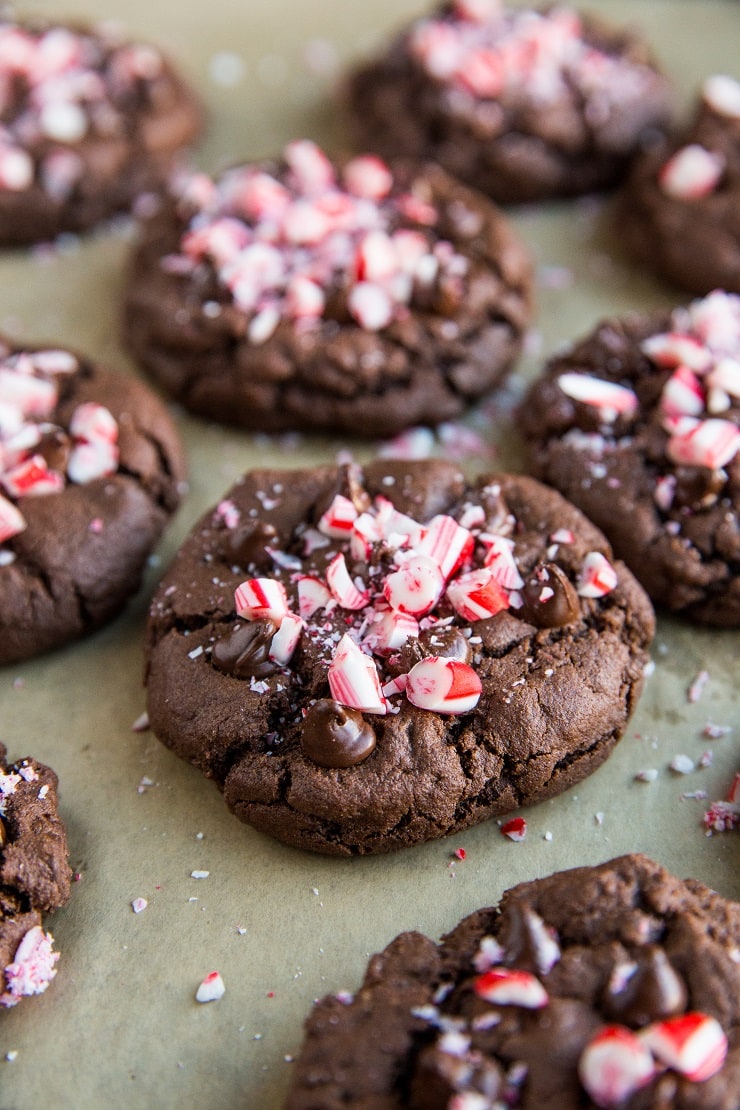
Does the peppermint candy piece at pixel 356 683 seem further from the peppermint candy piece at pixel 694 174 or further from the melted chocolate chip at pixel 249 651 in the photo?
the peppermint candy piece at pixel 694 174

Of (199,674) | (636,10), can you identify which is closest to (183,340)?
(199,674)

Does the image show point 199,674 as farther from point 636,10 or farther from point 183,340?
point 636,10

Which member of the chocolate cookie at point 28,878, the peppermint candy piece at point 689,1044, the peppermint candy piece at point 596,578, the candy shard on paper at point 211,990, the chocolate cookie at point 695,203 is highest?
the chocolate cookie at point 695,203

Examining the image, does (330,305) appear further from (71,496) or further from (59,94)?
(59,94)

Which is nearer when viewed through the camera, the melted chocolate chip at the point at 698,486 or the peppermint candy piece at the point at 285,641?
the peppermint candy piece at the point at 285,641

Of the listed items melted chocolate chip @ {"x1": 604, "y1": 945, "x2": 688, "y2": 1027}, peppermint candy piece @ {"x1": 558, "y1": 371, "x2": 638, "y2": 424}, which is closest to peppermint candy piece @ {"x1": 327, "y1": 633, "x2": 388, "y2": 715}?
melted chocolate chip @ {"x1": 604, "y1": 945, "x2": 688, "y2": 1027}

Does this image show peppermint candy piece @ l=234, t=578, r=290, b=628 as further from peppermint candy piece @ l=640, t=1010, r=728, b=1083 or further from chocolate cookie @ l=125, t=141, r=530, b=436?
peppermint candy piece @ l=640, t=1010, r=728, b=1083

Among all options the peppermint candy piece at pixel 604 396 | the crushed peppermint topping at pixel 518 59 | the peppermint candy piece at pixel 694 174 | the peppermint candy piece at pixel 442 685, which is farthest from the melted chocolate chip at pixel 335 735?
the crushed peppermint topping at pixel 518 59
